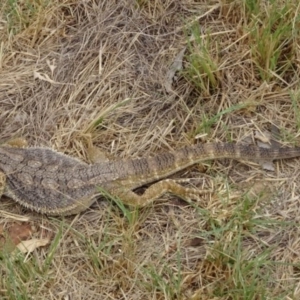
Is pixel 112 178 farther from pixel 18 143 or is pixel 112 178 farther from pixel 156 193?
pixel 18 143

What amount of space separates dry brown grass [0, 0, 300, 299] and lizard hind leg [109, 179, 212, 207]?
0.23 ft

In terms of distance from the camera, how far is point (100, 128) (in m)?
4.50

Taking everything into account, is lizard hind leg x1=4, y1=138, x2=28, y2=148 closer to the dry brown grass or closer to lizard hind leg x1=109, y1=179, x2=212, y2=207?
the dry brown grass

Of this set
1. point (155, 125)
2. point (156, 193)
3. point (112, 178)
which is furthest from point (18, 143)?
point (156, 193)

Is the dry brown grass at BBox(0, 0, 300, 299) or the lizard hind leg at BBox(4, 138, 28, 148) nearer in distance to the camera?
the dry brown grass at BBox(0, 0, 300, 299)

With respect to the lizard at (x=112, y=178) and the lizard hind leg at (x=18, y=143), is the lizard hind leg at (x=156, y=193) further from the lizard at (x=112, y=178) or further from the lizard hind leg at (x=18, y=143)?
the lizard hind leg at (x=18, y=143)

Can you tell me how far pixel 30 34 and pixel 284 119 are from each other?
6.80 ft

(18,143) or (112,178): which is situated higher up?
(18,143)

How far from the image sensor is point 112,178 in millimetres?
4199

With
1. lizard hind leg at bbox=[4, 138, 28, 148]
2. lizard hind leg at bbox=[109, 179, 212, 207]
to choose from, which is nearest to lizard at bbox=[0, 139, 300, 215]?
lizard hind leg at bbox=[109, 179, 212, 207]

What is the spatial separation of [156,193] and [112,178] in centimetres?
32

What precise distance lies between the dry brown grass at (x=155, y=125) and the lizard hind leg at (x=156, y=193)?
0.07 m

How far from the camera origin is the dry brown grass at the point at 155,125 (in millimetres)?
3750

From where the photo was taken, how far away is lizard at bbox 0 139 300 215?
4.16 meters
